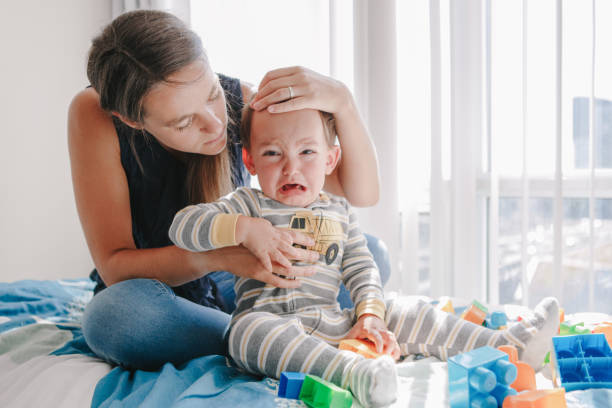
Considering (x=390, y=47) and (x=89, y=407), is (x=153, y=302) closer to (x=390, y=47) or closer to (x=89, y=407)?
(x=89, y=407)

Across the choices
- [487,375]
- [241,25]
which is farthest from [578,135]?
[241,25]

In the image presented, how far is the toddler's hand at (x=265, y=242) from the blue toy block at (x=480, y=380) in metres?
0.35

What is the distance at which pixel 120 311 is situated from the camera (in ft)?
2.94

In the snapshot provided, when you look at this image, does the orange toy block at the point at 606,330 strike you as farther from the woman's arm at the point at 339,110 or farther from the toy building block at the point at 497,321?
the woman's arm at the point at 339,110

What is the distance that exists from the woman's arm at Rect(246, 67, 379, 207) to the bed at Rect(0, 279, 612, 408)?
0.47 m

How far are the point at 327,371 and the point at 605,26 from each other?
4.74ft

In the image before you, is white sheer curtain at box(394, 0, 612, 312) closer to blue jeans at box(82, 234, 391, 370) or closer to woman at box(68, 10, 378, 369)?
woman at box(68, 10, 378, 369)

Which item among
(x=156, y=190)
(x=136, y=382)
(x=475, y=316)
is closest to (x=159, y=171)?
(x=156, y=190)

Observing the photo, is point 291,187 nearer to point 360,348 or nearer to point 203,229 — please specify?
point 203,229

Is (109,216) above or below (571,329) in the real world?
above

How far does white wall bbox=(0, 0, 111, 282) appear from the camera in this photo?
107 inches

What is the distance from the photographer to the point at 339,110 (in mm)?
1073

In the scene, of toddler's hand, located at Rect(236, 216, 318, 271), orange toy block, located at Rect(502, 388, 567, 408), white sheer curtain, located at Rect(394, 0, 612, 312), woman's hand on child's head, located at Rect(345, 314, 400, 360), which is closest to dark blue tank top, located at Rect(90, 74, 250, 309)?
toddler's hand, located at Rect(236, 216, 318, 271)

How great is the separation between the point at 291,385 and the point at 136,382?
11.6 inches
